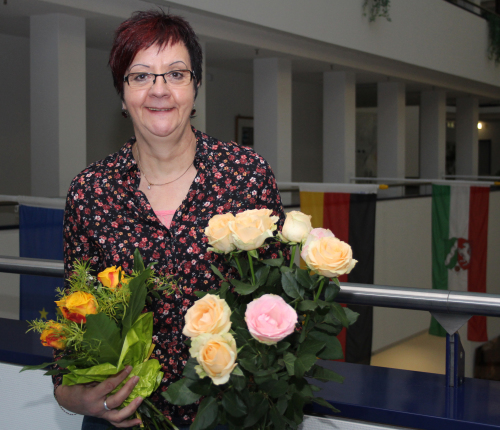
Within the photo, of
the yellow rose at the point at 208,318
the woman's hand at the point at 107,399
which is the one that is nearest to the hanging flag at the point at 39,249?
the woman's hand at the point at 107,399

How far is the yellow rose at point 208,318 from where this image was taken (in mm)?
1052

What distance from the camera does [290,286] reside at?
1.18 metres

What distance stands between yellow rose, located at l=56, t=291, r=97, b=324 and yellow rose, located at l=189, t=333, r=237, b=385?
0.84ft

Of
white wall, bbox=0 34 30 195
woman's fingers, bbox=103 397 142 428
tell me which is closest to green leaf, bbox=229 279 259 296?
woman's fingers, bbox=103 397 142 428

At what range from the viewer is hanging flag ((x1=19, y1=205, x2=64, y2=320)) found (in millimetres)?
3568

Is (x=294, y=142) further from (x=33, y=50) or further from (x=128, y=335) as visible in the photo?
(x=128, y=335)

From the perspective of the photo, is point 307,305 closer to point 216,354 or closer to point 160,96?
point 216,354

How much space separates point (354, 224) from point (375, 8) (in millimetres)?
4989

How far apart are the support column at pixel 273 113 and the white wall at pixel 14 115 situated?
3.50 meters

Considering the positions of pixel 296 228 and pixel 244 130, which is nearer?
pixel 296 228

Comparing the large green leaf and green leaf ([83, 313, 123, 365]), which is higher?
green leaf ([83, 313, 123, 365])

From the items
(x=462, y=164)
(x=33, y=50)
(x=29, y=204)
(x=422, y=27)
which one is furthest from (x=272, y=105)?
(x=462, y=164)

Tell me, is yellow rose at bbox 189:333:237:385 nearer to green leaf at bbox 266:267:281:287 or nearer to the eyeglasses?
green leaf at bbox 266:267:281:287

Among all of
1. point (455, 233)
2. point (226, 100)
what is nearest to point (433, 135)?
point (226, 100)
